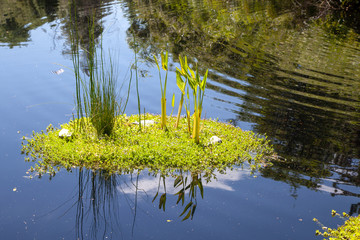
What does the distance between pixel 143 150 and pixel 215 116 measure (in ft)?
5.31

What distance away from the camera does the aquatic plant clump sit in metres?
4.18

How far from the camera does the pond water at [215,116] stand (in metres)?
3.45

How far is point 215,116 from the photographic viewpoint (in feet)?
18.4

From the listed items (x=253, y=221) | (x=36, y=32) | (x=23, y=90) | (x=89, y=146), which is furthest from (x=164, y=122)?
(x=36, y=32)

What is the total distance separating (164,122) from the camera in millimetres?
4707

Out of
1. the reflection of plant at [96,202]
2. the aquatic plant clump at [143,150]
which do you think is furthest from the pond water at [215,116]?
the aquatic plant clump at [143,150]

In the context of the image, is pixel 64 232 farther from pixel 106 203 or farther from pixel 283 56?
pixel 283 56

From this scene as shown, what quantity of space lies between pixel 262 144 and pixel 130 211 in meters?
1.88

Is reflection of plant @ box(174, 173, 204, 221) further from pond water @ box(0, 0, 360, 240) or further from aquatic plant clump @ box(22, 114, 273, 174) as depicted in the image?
aquatic plant clump @ box(22, 114, 273, 174)

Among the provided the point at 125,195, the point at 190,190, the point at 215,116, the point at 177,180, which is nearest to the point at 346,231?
the point at 190,190

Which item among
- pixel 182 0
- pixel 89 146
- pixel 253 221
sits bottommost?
pixel 253 221

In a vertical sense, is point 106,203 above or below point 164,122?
below

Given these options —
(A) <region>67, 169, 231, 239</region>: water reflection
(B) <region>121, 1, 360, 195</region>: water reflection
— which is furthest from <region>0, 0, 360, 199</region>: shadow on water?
(A) <region>67, 169, 231, 239</region>: water reflection

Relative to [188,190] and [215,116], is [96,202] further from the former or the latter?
[215,116]
